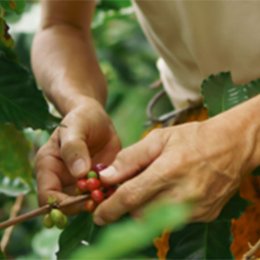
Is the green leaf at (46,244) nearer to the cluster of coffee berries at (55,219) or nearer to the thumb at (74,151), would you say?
the thumb at (74,151)

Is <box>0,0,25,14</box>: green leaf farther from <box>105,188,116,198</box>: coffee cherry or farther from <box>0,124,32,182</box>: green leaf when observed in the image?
<box>105,188,116,198</box>: coffee cherry

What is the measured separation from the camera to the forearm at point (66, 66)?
1.30 meters

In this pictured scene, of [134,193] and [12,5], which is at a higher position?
[12,5]

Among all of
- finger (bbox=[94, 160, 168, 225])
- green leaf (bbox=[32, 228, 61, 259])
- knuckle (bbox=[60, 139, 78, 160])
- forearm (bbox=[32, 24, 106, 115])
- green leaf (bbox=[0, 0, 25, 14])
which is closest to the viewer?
finger (bbox=[94, 160, 168, 225])

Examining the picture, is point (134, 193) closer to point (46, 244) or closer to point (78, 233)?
point (78, 233)

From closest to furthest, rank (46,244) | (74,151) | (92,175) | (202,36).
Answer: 1. (92,175)
2. (74,151)
3. (202,36)
4. (46,244)

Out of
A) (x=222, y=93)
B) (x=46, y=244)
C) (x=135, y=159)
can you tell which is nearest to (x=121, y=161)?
→ (x=135, y=159)

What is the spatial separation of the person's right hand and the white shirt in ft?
0.66

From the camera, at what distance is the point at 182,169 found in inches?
31.6

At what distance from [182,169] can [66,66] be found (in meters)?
0.63

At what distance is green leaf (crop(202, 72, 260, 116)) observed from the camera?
99 centimetres

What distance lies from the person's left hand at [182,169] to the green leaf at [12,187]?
1.84 ft

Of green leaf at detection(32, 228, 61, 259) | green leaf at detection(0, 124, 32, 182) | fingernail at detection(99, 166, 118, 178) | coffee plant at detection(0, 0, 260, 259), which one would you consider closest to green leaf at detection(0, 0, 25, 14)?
coffee plant at detection(0, 0, 260, 259)

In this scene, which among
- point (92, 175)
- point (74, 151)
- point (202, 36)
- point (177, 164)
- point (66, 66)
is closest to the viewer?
point (177, 164)
